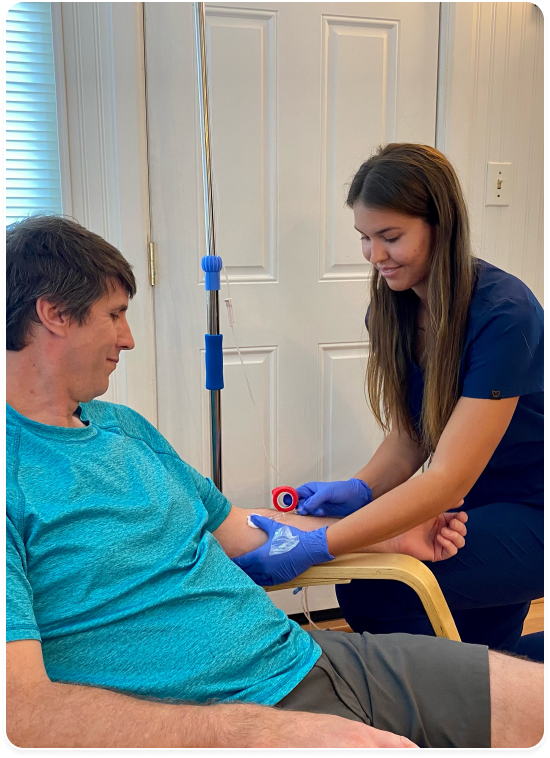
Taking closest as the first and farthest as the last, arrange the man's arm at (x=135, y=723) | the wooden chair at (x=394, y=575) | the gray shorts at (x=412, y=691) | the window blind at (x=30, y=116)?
the man's arm at (x=135, y=723), the gray shorts at (x=412, y=691), the wooden chair at (x=394, y=575), the window blind at (x=30, y=116)

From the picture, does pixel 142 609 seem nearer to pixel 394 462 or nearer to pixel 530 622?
pixel 394 462

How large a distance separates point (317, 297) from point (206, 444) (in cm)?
58

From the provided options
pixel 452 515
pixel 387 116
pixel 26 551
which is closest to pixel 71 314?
pixel 26 551

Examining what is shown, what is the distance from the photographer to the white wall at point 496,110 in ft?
6.86

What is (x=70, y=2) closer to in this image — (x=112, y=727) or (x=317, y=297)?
(x=317, y=297)

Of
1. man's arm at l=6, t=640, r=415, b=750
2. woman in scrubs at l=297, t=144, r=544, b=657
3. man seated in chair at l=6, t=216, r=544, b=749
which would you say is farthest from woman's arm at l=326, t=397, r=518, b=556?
man's arm at l=6, t=640, r=415, b=750

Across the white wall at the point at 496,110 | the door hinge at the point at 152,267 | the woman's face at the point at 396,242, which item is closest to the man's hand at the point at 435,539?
the woman's face at the point at 396,242

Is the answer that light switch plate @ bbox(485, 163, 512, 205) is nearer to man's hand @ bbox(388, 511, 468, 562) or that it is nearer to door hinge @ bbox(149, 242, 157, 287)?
door hinge @ bbox(149, 242, 157, 287)

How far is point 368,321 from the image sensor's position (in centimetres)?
161

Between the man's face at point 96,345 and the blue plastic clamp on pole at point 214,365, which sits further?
the blue plastic clamp on pole at point 214,365

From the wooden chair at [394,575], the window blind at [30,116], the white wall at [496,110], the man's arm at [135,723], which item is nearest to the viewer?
the man's arm at [135,723]

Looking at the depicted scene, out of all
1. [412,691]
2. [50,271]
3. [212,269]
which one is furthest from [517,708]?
[212,269]

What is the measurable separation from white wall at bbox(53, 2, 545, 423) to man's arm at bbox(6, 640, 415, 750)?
1201mm

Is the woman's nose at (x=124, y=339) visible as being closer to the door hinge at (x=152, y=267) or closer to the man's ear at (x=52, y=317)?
the man's ear at (x=52, y=317)
